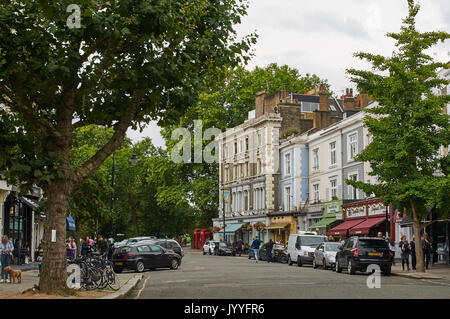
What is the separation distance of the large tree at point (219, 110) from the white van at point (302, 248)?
32352mm

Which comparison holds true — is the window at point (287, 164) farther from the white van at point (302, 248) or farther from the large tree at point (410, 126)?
the large tree at point (410, 126)

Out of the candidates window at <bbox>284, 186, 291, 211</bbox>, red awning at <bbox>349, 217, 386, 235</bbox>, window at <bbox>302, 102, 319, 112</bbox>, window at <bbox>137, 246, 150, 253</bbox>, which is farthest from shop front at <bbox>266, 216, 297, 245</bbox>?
window at <bbox>137, 246, 150, 253</bbox>

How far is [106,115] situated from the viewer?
18.5m

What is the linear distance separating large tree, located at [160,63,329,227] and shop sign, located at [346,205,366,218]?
26.1m

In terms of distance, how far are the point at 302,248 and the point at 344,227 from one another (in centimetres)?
958

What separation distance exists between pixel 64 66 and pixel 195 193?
59.7 meters

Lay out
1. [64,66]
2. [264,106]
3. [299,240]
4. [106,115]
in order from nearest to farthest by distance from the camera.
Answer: [64,66] → [106,115] → [299,240] → [264,106]

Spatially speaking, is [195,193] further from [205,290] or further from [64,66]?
[64,66]

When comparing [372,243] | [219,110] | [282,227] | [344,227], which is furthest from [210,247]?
[372,243]

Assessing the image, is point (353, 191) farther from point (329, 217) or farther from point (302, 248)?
point (302, 248)

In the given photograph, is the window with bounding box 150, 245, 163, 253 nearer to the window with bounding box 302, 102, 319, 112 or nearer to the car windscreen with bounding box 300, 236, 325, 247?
the car windscreen with bounding box 300, 236, 325, 247

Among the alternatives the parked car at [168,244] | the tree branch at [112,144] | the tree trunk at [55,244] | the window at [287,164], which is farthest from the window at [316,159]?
the tree trunk at [55,244]
